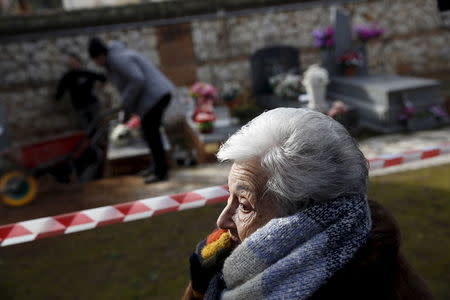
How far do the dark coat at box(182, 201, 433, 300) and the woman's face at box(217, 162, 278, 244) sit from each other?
9.7 inches

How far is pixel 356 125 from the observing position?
25.7 feet

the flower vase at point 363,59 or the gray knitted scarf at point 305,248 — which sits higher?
the gray knitted scarf at point 305,248

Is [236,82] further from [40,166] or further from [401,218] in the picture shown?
[401,218]

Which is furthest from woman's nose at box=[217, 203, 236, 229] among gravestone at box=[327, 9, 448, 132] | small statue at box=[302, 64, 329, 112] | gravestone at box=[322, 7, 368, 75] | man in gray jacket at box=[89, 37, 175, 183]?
gravestone at box=[322, 7, 368, 75]

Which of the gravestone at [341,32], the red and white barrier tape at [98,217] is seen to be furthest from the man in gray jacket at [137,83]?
the gravestone at [341,32]

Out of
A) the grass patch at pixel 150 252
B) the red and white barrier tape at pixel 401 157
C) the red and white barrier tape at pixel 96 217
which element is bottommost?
the grass patch at pixel 150 252

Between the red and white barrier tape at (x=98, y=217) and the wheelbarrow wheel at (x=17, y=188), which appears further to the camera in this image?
the wheelbarrow wheel at (x=17, y=188)

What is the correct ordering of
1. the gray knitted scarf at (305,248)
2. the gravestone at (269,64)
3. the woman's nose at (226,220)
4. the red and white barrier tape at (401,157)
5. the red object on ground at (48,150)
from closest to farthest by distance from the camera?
1. the gray knitted scarf at (305,248)
2. the woman's nose at (226,220)
3. the red and white barrier tape at (401,157)
4. the red object on ground at (48,150)
5. the gravestone at (269,64)

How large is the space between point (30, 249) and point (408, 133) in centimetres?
582

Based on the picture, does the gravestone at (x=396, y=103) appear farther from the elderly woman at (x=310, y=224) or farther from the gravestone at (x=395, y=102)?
the elderly woman at (x=310, y=224)

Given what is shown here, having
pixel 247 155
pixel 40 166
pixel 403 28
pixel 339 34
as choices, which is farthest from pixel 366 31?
pixel 247 155

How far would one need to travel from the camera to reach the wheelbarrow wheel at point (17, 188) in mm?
5977

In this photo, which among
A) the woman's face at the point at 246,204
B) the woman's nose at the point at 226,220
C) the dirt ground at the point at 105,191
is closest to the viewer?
the woman's face at the point at 246,204

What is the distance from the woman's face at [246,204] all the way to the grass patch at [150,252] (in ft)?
7.17
